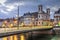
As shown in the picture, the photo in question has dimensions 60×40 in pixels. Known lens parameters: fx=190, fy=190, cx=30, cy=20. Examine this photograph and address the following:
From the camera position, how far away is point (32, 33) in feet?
17.0

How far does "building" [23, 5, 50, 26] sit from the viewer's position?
489 cm

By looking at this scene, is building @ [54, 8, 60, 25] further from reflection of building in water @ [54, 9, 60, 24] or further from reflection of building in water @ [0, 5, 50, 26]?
reflection of building in water @ [0, 5, 50, 26]

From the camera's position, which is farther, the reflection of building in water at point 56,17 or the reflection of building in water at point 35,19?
the reflection of building in water at point 56,17

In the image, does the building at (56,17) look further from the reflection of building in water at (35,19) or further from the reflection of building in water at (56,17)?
the reflection of building in water at (35,19)

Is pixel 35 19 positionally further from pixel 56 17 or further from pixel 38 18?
pixel 56 17

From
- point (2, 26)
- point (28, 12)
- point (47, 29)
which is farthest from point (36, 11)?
point (2, 26)

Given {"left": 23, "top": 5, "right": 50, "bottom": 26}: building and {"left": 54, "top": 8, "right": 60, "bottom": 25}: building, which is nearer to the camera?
{"left": 23, "top": 5, "right": 50, "bottom": 26}: building

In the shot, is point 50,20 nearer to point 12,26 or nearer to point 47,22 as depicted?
point 47,22

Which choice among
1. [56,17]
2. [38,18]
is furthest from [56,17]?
[38,18]

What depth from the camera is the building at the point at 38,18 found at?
16.1 ft

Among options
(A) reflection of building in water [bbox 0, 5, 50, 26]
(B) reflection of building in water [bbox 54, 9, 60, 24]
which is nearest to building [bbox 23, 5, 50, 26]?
(A) reflection of building in water [bbox 0, 5, 50, 26]

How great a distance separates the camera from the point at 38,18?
4.98m

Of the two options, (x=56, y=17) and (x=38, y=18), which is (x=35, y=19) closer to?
(x=38, y=18)

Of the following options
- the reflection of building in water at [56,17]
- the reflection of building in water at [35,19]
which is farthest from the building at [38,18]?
the reflection of building in water at [56,17]
